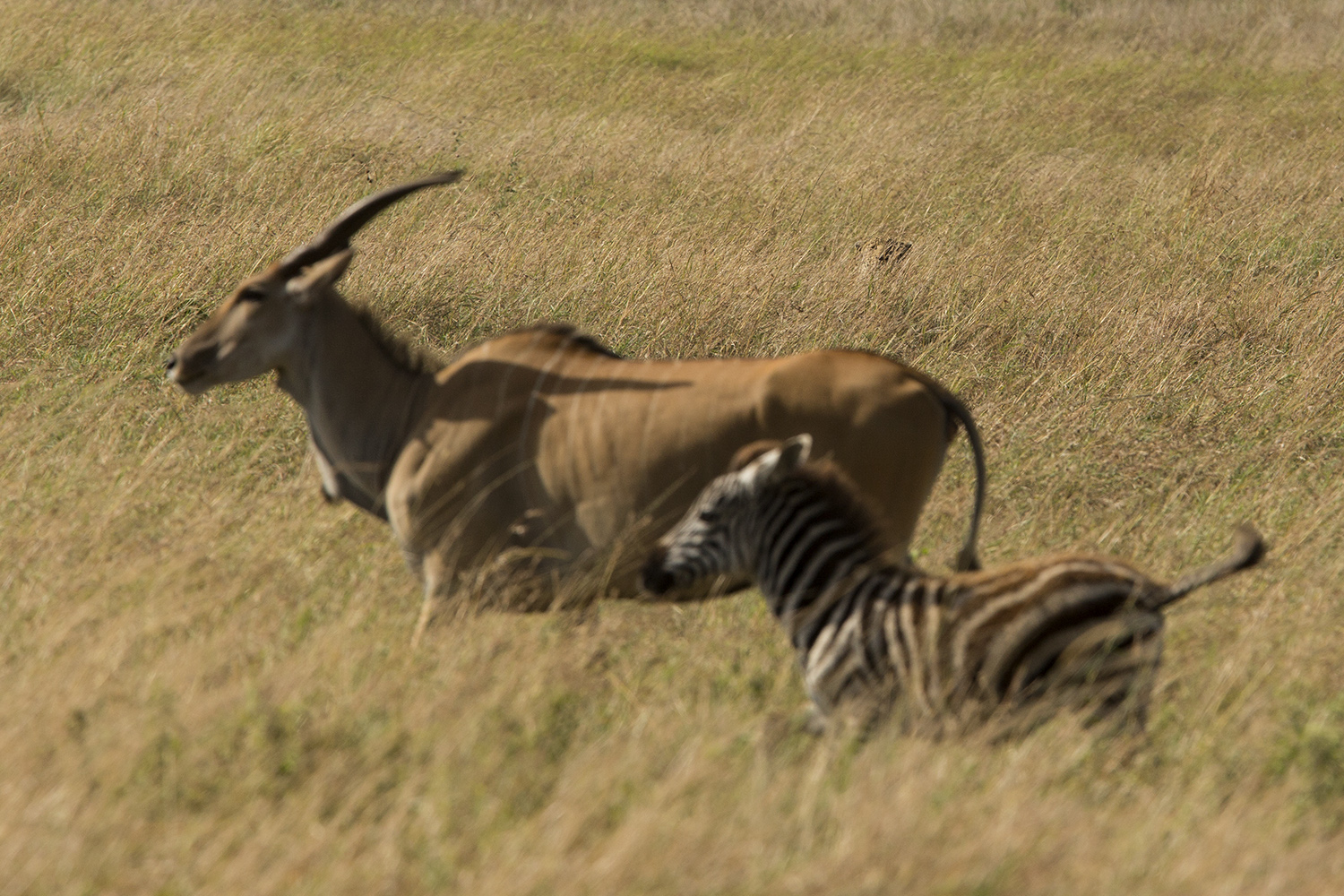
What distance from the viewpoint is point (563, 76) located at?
45.3 ft

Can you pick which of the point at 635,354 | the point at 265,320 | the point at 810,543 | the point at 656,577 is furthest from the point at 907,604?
the point at 635,354

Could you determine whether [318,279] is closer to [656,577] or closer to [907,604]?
[656,577]

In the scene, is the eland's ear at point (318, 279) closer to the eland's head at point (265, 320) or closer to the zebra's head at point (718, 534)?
the eland's head at point (265, 320)

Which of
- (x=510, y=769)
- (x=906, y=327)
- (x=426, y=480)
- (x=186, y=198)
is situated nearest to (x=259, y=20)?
(x=186, y=198)

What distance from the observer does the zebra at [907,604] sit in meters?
3.97

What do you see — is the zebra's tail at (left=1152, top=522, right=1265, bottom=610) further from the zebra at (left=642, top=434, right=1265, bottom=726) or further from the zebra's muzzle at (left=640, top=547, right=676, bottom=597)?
the zebra's muzzle at (left=640, top=547, right=676, bottom=597)

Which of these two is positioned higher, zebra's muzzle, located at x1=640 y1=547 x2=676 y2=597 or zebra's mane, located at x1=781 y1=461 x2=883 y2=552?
zebra's mane, located at x1=781 y1=461 x2=883 y2=552

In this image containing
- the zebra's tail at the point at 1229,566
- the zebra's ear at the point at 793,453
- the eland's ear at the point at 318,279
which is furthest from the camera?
the eland's ear at the point at 318,279

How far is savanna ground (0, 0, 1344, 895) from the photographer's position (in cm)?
346

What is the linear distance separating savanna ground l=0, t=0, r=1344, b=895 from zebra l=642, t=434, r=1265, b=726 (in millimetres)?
160

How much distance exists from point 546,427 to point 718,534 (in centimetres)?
94

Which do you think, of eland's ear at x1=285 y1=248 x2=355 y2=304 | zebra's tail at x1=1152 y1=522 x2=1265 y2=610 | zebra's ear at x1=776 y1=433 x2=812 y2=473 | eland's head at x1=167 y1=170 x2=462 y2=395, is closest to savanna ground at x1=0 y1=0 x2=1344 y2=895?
zebra's tail at x1=1152 y1=522 x2=1265 y2=610

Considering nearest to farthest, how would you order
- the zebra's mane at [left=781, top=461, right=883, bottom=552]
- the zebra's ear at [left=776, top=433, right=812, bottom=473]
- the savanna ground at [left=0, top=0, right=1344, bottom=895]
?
the savanna ground at [left=0, top=0, right=1344, bottom=895], the zebra's ear at [left=776, top=433, right=812, bottom=473], the zebra's mane at [left=781, top=461, right=883, bottom=552]

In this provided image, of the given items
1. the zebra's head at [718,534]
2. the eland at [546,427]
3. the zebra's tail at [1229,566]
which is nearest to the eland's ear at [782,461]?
the zebra's head at [718,534]
